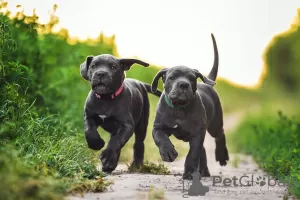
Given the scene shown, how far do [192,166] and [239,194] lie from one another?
3.60ft

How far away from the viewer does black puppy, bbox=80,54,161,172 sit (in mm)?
7441

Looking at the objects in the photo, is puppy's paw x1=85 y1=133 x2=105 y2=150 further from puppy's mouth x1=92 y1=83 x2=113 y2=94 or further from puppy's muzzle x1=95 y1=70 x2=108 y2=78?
puppy's muzzle x1=95 y1=70 x2=108 y2=78

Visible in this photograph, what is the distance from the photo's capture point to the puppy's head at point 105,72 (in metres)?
7.45

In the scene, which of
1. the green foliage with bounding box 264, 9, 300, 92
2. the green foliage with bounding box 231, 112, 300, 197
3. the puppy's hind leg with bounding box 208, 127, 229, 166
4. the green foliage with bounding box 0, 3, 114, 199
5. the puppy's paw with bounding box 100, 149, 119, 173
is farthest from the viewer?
the green foliage with bounding box 264, 9, 300, 92

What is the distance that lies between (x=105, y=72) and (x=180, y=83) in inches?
37.8

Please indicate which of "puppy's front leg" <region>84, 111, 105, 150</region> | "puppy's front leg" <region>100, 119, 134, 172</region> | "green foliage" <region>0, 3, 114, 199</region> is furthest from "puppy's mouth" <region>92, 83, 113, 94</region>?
"green foliage" <region>0, 3, 114, 199</region>

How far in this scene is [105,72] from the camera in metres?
7.46

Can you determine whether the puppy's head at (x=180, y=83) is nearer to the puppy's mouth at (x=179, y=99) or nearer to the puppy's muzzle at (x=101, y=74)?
the puppy's mouth at (x=179, y=99)

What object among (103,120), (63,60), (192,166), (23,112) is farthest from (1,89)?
(63,60)

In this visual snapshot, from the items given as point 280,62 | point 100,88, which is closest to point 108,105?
point 100,88

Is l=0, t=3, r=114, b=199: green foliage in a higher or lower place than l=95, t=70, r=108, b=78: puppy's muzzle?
lower

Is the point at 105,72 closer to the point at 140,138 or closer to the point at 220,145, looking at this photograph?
the point at 140,138

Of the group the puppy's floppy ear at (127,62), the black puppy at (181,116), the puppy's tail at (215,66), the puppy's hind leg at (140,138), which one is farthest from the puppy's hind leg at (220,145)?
the puppy's floppy ear at (127,62)

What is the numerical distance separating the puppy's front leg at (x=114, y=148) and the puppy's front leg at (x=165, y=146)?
1.27 ft
